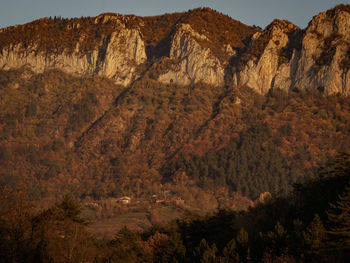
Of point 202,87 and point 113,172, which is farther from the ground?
point 202,87

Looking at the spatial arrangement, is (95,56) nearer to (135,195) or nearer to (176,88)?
(176,88)

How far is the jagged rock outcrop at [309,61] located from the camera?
155625 mm

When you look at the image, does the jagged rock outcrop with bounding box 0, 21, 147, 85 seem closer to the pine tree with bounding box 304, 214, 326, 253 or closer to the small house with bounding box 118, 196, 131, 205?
the small house with bounding box 118, 196, 131, 205

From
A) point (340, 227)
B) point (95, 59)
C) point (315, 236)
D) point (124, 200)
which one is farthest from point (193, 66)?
point (315, 236)

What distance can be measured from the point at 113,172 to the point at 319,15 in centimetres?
8878

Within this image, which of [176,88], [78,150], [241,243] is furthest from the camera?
[176,88]

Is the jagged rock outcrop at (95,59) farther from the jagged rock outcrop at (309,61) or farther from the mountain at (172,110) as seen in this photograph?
the jagged rock outcrop at (309,61)

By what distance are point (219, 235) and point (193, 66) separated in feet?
413

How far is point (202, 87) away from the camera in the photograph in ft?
571

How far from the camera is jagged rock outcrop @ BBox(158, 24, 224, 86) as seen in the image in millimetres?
176500

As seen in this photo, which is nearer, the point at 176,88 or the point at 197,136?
the point at 197,136

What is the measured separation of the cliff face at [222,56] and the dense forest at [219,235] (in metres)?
108

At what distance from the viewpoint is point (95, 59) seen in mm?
185375

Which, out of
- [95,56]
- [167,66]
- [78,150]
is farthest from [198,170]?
[95,56]
